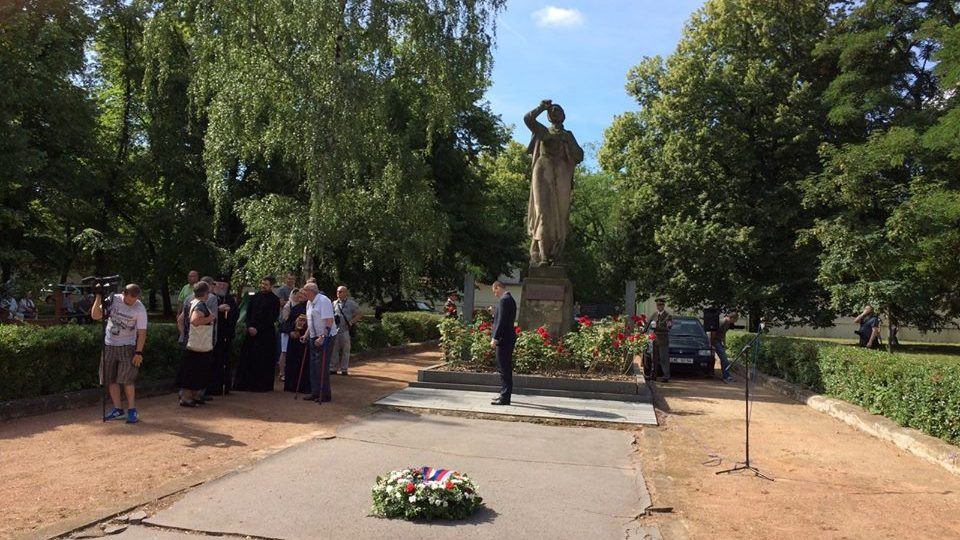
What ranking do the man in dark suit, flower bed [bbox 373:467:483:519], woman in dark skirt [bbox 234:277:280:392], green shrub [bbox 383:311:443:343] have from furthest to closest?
green shrub [bbox 383:311:443:343]
woman in dark skirt [bbox 234:277:280:392]
the man in dark suit
flower bed [bbox 373:467:483:519]

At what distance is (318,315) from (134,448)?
355 centimetres

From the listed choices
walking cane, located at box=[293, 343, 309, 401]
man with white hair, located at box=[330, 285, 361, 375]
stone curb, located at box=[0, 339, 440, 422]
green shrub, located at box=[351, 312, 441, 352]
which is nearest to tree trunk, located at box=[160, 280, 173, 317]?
green shrub, located at box=[351, 312, 441, 352]

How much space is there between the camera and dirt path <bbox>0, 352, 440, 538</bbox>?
5.04m

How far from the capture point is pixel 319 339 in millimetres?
9734

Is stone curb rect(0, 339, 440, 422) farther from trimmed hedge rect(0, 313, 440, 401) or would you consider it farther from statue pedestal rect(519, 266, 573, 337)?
statue pedestal rect(519, 266, 573, 337)

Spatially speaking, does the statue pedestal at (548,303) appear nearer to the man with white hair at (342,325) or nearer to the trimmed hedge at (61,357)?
the man with white hair at (342,325)

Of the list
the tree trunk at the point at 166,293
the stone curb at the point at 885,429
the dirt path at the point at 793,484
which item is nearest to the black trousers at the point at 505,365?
the dirt path at the point at 793,484

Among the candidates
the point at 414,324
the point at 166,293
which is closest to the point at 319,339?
the point at 414,324

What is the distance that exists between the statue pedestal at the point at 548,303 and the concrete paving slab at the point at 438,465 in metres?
4.92

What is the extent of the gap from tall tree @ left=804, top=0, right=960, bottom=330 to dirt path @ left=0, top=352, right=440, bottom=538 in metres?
18.0

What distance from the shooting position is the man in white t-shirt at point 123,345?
25.8 ft

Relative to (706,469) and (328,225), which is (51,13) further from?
(706,469)

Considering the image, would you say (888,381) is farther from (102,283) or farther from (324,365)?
(102,283)

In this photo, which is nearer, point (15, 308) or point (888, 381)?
point (888, 381)
